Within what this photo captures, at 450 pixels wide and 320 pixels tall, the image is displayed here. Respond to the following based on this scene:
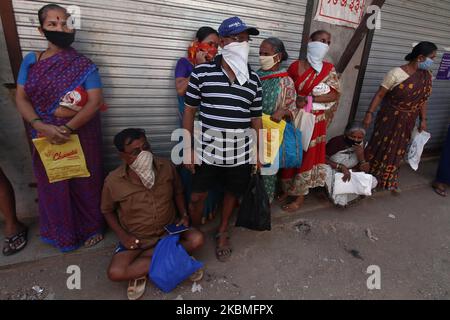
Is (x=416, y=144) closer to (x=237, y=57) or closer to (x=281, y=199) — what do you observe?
(x=281, y=199)

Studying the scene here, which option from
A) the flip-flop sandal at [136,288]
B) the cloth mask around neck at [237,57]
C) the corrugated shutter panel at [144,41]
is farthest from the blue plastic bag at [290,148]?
the flip-flop sandal at [136,288]

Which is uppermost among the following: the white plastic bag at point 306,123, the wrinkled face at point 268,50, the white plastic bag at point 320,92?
the wrinkled face at point 268,50

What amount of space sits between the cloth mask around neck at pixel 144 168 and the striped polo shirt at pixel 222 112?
39 centimetres

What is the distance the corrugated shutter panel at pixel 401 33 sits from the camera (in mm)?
3885

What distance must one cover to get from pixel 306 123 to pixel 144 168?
66.8 inches

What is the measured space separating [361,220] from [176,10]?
116 inches

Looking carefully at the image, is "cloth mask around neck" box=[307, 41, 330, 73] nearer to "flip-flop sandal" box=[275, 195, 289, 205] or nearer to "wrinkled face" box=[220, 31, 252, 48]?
"wrinkled face" box=[220, 31, 252, 48]

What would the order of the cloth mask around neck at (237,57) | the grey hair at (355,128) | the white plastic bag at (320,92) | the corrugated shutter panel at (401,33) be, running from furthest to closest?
the corrugated shutter panel at (401,33), the grey hair at (355,128), the white plastic bag at (320,92), the cloth mask around neck at (237,57)

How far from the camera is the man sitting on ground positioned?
2.13 meters

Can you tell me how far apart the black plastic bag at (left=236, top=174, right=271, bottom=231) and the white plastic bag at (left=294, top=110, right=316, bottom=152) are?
85cm

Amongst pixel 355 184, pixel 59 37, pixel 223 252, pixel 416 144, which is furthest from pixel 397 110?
pixel 59 37

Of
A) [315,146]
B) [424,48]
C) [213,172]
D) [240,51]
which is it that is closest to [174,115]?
[213,172]

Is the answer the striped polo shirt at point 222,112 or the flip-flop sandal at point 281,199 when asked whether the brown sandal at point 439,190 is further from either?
the striped polo shirt at point 222,112

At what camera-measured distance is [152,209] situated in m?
2.30
